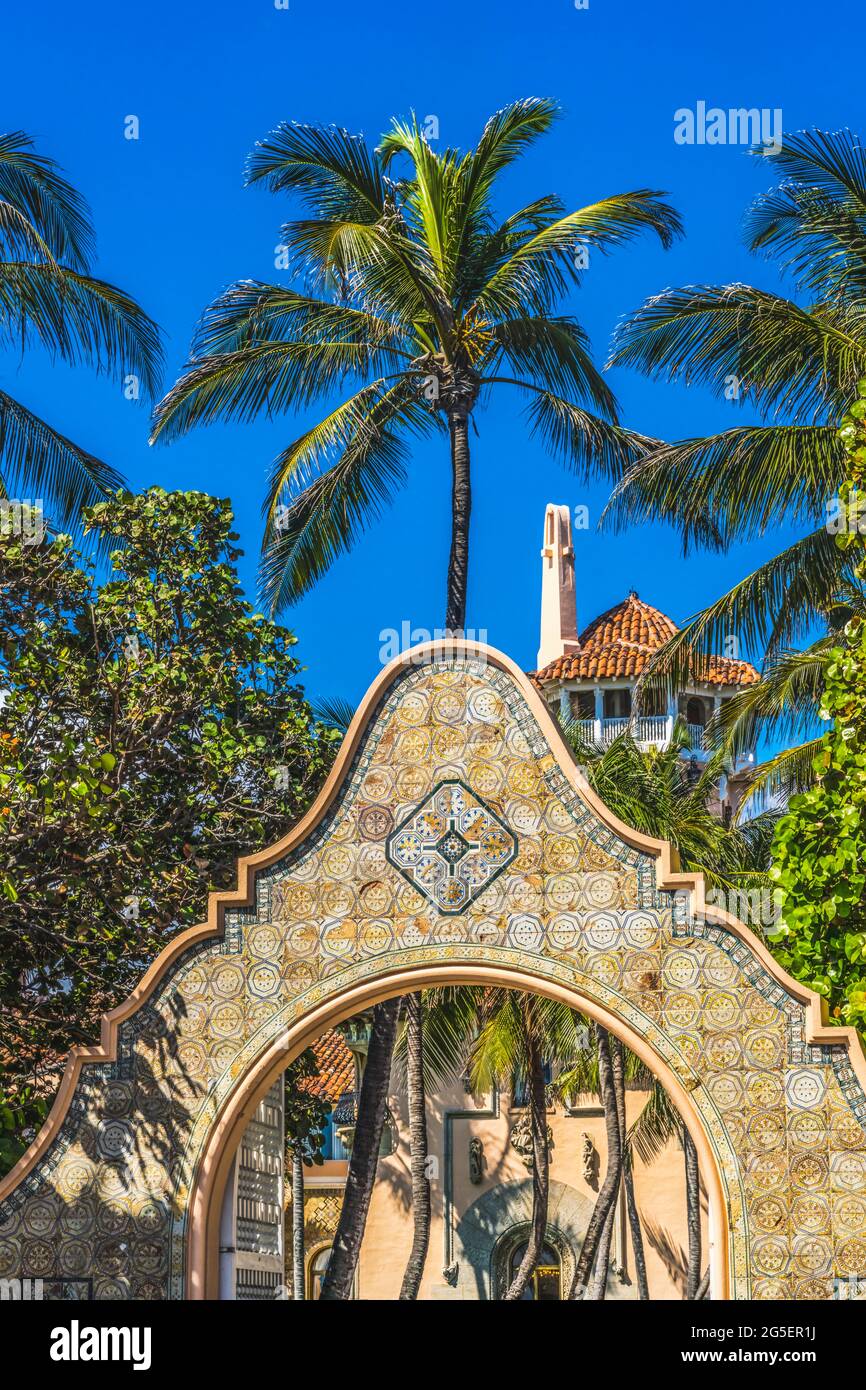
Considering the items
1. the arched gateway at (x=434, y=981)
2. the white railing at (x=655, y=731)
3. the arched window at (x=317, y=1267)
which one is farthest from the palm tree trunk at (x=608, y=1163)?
the white railing at (x=655, y=731)

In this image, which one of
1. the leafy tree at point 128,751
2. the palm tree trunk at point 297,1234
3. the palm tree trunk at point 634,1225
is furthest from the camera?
the palm tree trunk at point 297,1234

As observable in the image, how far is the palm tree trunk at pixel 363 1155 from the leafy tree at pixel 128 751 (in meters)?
1.83

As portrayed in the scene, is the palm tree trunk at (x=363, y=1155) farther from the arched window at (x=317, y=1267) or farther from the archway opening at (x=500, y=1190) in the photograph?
the arched window at (x=317, y=1267)

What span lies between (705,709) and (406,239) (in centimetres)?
2026

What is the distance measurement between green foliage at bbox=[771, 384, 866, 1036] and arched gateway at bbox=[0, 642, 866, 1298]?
128cm

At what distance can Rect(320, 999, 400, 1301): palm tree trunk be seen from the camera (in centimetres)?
1509

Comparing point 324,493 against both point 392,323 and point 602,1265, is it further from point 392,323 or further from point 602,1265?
point 602,1265

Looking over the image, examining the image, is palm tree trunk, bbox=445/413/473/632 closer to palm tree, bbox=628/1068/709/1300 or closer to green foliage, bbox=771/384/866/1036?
green foliage, bbox=771/384/866/1036

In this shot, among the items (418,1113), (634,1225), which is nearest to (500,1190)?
(634,1225)

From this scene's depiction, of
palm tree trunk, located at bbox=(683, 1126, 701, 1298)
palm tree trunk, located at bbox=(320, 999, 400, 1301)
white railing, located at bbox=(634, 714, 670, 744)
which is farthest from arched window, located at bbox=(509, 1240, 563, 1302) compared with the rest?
palm tree trunk, located at bbox=(320, 999, 400, 1301)

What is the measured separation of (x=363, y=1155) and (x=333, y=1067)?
15.0 metres

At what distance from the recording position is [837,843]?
498 inches

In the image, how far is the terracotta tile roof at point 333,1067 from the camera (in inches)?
1166
